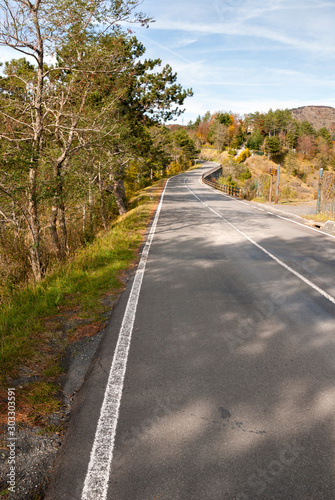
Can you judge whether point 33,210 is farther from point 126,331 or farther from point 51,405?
point 51,405

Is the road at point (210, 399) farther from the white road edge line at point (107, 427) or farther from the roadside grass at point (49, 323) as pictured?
the roadside grass at point (49, 323)

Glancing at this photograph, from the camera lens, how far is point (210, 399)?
317 cm

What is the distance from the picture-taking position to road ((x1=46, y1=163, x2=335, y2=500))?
2334 millimetres

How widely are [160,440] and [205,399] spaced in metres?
0.67

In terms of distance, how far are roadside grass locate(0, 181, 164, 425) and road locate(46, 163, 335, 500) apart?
1.26ft

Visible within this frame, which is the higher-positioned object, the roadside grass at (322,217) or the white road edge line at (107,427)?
the roadside grass at (322,217)

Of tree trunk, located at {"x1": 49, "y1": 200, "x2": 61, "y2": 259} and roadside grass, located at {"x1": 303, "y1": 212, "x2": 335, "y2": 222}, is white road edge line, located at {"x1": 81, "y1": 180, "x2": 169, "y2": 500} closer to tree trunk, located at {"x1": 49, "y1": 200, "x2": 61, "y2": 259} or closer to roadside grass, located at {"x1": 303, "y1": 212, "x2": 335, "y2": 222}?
tree trunk, located at {"x1": 49, "y1": 200, "x2": 61, "y2": 259}

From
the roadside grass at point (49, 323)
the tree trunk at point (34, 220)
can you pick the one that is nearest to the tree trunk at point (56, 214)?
the tree trunk at point (34, 220)

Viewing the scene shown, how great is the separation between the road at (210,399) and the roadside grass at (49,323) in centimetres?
39

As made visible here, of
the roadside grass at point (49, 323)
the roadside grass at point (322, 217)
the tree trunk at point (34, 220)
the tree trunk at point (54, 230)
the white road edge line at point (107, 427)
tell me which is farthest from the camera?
the roadside grass at point (322, 217)

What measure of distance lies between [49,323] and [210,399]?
2851 millimetres

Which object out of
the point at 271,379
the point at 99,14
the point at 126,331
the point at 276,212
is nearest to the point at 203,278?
the point at 126,331

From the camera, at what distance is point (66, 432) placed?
2850 millimetres

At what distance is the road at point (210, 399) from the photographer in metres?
2.33
